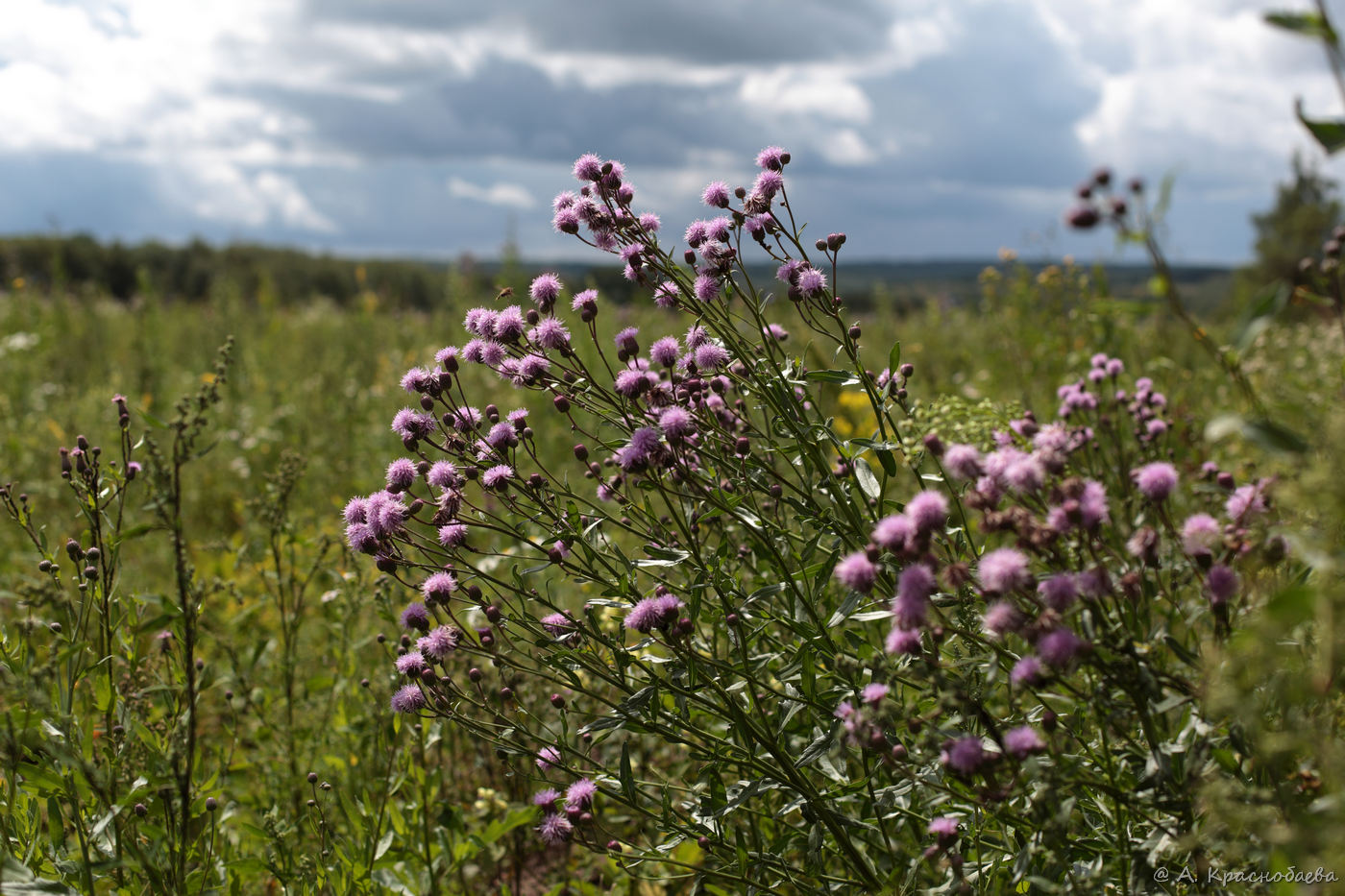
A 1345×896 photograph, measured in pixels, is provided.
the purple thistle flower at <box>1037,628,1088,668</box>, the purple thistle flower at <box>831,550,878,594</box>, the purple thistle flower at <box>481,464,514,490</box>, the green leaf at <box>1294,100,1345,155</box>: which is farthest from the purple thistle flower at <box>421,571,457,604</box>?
the green leaf at <box>1294,100,1345,155</box>

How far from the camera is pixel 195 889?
2199 mm

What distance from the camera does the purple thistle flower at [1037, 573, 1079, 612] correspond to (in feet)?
4.83

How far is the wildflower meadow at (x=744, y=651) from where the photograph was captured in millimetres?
1537

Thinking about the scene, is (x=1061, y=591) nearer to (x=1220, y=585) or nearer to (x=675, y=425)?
(x=1220, y=585)

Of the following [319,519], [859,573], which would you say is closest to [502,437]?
[859,573]

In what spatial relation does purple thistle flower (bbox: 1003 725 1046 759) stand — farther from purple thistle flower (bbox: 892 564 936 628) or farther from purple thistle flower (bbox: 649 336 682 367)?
purple thistle flower (bbox: 649 336 682 367)

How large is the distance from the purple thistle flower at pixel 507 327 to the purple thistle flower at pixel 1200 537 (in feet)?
5.60

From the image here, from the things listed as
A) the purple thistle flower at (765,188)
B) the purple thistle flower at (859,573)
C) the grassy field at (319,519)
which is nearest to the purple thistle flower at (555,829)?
the grassy field at (319,519)

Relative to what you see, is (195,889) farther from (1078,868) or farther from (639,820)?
(1078,868)

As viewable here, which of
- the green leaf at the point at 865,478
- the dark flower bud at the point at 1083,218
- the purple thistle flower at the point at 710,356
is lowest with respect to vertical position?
the green leaf at the point at 865,478

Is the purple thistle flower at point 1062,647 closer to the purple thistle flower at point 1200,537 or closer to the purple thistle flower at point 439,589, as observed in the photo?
the purple thistle flower at point 1200,537

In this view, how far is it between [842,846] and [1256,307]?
1.33 m

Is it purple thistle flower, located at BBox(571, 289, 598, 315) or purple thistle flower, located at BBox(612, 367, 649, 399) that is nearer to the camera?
purple thistle flower, located at BBox(612, 367, 649, 399)

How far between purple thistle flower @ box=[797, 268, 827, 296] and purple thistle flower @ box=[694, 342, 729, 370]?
26 centimetres
